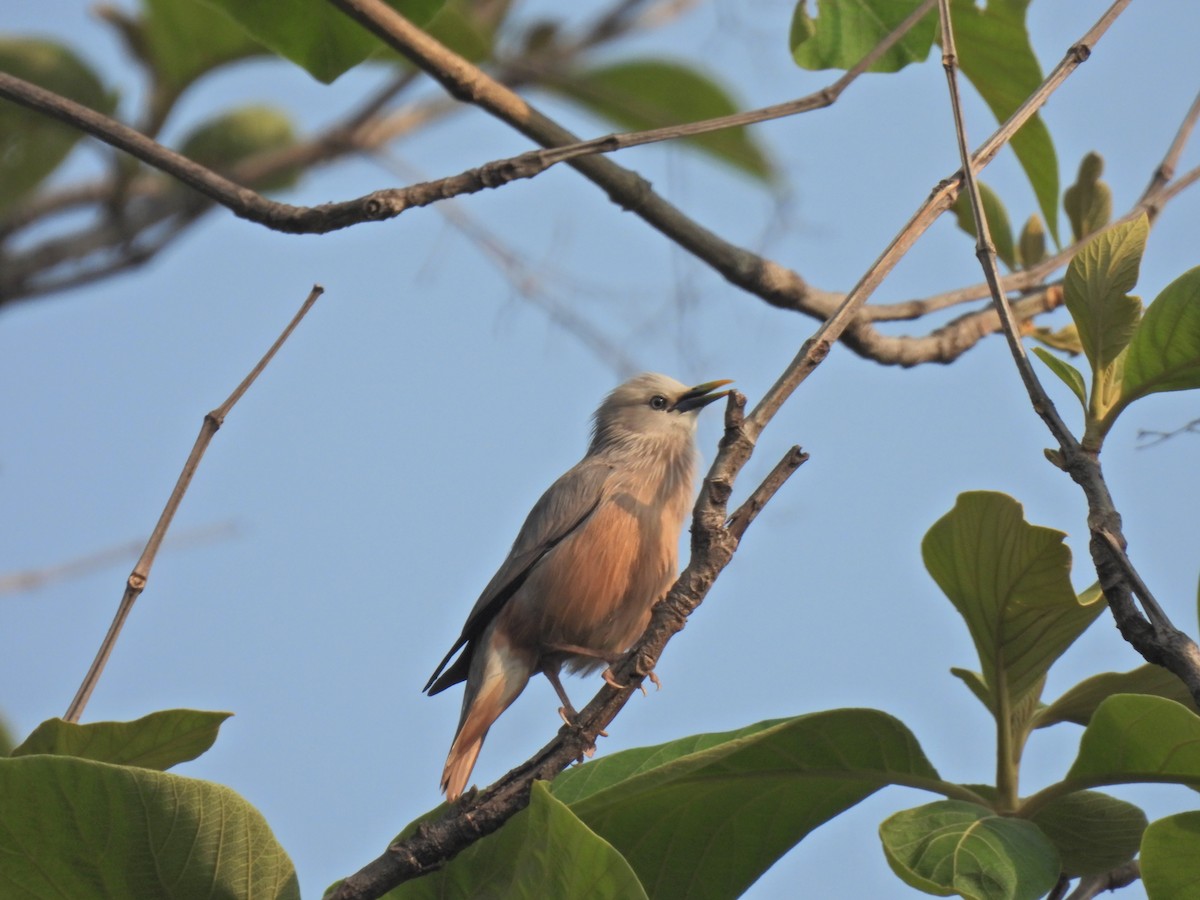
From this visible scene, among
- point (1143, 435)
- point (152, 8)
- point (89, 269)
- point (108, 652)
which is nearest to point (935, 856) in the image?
point (1143, 435)

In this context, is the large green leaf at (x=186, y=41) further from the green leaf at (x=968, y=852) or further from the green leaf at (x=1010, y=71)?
the green leaf at (x=968, y=852)

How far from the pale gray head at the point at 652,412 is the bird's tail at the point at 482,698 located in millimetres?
1162

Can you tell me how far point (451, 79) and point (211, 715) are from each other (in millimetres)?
1532

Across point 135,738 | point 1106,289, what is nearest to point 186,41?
point 135,738

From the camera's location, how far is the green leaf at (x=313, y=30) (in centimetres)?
326

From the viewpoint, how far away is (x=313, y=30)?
3.29 m

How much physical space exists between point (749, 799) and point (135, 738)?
109 centimetres

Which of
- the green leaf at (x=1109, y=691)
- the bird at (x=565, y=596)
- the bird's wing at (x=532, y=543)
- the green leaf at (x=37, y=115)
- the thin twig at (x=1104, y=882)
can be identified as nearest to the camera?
the green leaf at (x=1109, y=691)

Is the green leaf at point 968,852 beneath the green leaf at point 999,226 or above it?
beneath

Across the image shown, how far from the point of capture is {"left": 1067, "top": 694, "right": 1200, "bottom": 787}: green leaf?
2.06 metres

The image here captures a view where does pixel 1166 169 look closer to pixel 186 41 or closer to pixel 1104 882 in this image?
pixel 1104 882

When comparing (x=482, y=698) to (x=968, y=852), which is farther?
(x=482, y=698)

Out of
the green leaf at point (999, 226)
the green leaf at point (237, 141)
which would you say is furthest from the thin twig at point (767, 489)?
the green leaf at point (237, 141)

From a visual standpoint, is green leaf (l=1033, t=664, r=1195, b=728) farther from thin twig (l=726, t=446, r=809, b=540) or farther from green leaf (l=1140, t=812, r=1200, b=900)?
thin twig (l=726, t=446, r=809, b=540)
